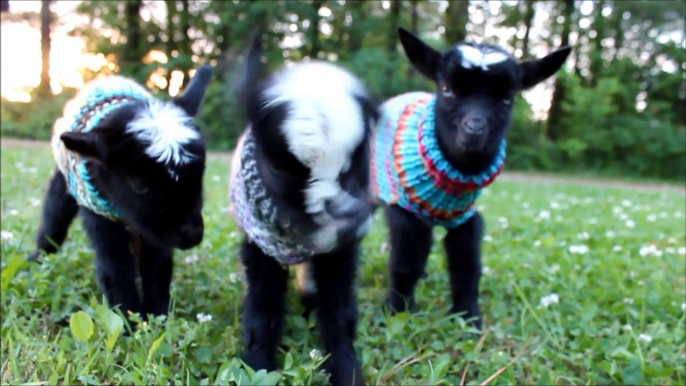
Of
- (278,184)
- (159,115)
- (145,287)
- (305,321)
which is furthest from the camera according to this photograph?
(145,287)

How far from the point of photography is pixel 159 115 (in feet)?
7.87

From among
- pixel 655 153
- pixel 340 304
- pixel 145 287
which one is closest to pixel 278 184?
pixel 340 304

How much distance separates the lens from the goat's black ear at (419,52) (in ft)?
9.50

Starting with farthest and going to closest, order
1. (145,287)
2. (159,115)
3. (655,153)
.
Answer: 1. (655,153)
2. (145,287)
3. (159,115)

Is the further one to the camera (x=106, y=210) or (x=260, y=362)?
(x=106, y=210)

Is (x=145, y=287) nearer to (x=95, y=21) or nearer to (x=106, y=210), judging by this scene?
(x=106, y=210)

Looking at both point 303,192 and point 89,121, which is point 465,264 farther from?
point 89,121

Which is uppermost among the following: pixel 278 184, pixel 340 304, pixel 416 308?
pixel 278 184

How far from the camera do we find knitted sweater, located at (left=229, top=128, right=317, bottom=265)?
1.89 metres

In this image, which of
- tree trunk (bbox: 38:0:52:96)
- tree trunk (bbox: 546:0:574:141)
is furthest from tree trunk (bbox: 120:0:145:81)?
tree trunk (bbox: 546:0:574:141)

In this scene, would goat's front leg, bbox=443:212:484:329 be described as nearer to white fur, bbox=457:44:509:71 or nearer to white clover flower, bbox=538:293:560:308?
white clover flower, bbox=538:293:560:308

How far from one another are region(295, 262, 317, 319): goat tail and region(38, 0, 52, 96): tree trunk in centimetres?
290

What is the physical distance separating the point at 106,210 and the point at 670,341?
8.01ft

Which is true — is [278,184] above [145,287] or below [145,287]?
above
